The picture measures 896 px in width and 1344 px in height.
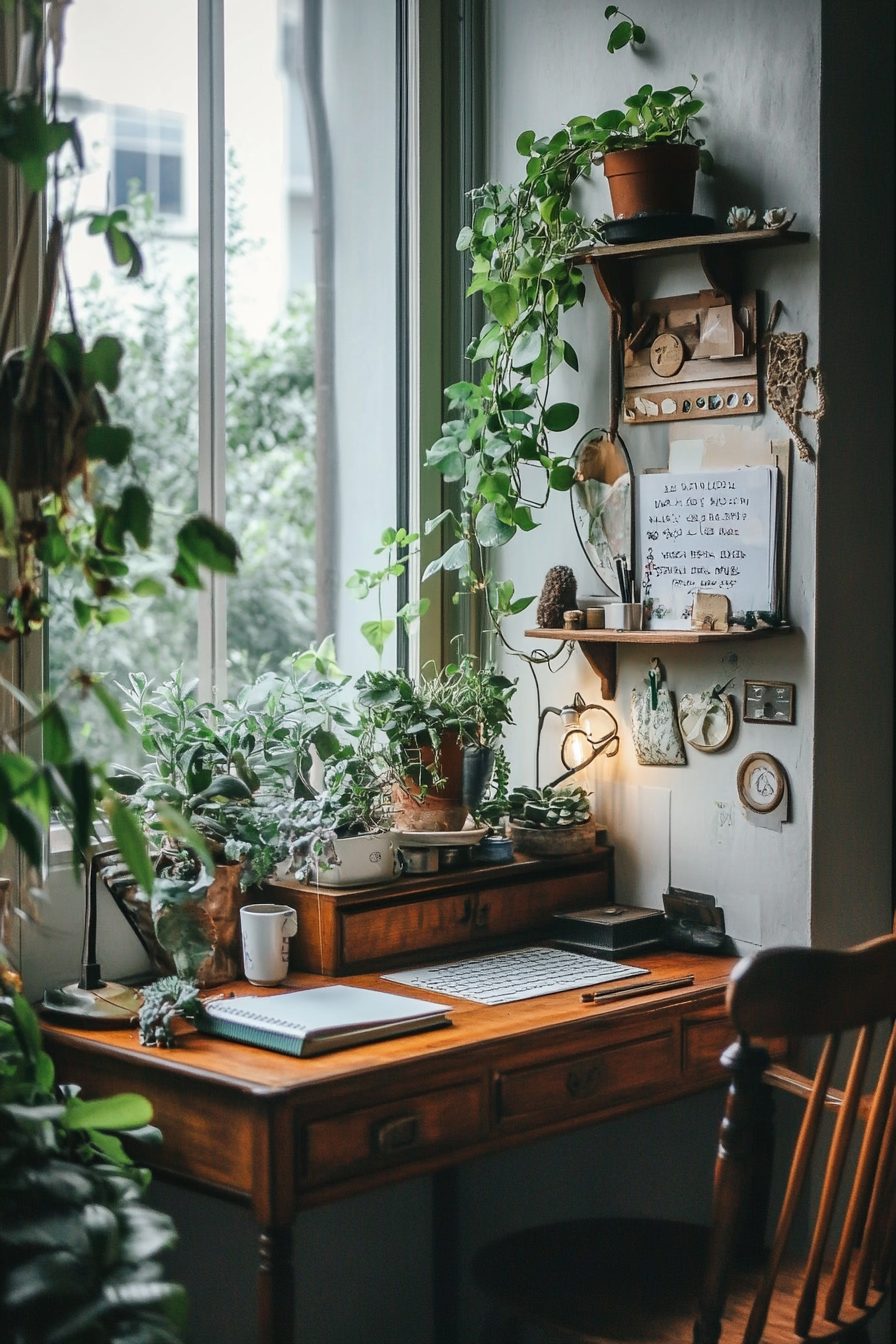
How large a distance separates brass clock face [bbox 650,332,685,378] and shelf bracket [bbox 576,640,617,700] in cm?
47

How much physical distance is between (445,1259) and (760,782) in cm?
97

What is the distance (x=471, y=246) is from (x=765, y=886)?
1.22 meters

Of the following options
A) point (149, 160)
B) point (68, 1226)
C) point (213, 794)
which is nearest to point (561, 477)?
point (213, 794)

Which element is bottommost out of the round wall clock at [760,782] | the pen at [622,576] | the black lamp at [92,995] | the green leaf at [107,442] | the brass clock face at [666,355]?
the black lamp at [92,995]

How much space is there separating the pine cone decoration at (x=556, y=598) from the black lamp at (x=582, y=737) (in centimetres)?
16

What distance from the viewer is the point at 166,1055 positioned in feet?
6.24

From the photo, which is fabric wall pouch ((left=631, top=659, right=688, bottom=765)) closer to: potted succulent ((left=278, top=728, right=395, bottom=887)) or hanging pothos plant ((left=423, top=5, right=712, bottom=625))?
hanging pothos plant ((left=423, top=5, right=712, bottom=625))

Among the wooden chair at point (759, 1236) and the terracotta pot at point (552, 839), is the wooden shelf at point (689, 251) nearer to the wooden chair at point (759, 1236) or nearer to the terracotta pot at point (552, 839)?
the terracotta pot at point (552, 839)

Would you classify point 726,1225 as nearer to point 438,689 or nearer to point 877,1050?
point 877,1050

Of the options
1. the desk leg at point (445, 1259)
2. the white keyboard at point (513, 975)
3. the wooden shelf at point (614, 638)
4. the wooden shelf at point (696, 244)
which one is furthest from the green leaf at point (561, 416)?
the desk leg at point (445, 1259)

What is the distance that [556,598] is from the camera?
8.63 ft

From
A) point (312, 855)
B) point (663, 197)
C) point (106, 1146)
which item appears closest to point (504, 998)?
point (312, 855)

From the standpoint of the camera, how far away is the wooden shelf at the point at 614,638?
93.1 inches

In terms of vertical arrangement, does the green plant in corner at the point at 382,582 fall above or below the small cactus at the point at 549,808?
above
